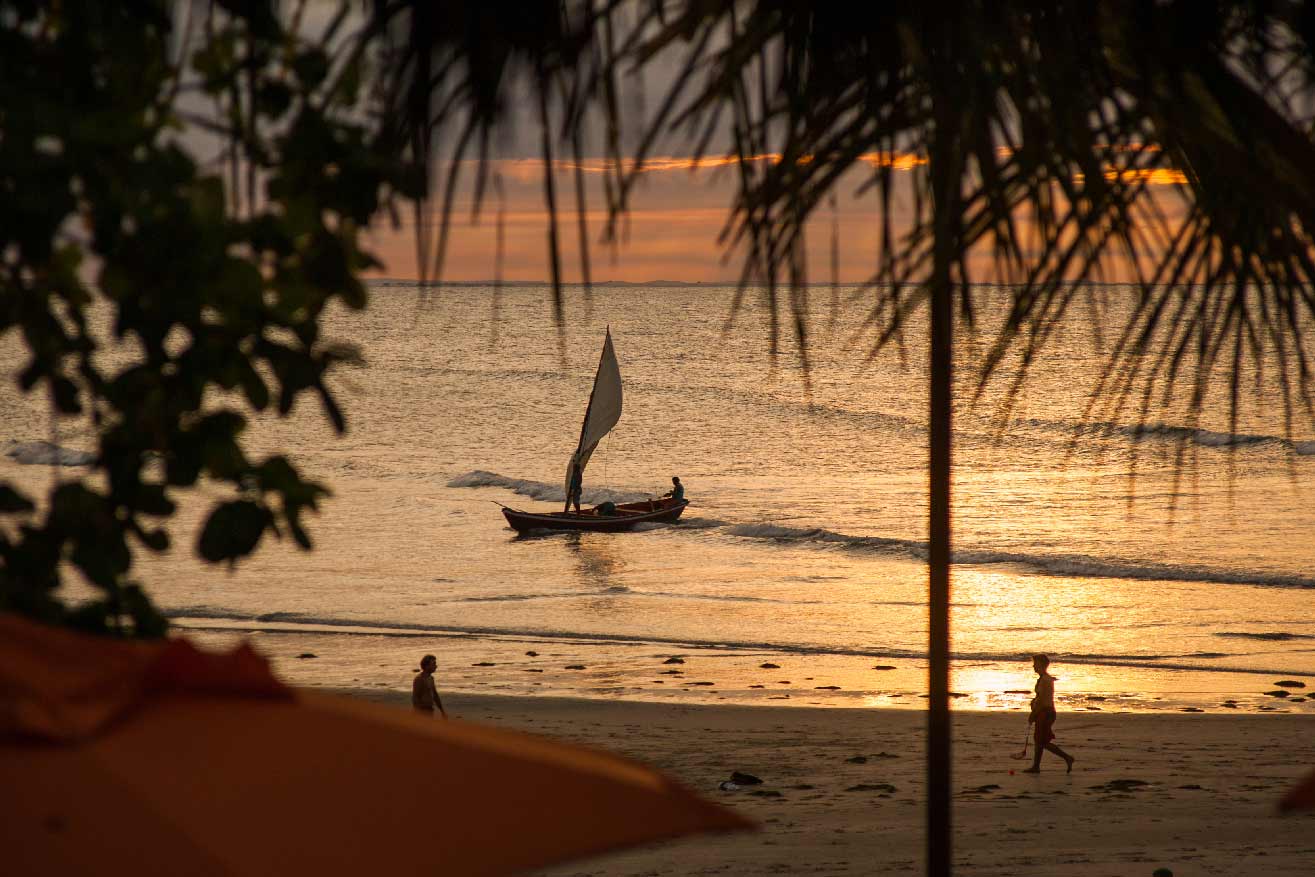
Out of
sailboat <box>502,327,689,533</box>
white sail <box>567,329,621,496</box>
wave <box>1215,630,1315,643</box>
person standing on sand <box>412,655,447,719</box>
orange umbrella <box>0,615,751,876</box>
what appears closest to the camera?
orange umbrella <box>0,615,751,876</box>

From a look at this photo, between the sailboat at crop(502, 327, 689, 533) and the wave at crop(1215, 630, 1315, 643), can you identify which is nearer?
the wave at crop(1215, 630, 1315, 643)

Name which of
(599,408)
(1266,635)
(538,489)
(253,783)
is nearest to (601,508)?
(599,408)

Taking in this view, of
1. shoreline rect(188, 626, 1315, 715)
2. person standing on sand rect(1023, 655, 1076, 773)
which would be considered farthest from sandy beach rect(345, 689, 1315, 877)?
shoreline rect(188, 626, 1315, 715)

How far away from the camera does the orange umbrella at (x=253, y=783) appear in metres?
1.79

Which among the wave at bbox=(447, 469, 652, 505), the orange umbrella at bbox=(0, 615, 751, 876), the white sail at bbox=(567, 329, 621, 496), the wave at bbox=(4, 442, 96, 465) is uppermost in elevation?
the orange umbrella at bbox=(0, 615, 751, 876)

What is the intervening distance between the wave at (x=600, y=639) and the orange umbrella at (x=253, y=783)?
18.7 metres

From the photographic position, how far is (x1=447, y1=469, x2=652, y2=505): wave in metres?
44.8

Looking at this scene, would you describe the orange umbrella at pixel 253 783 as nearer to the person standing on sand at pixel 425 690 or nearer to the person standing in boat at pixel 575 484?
the person standing on sand at pixel 425 690

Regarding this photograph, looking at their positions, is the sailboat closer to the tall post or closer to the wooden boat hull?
the wooden boat hull

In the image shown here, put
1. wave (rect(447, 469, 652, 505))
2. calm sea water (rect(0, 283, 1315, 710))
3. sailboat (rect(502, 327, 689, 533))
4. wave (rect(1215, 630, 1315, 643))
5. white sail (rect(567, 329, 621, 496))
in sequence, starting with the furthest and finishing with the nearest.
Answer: wave (rect(447, 469, 652, 505)) < white sail (rect(567, 329, 621, 496)) < sailboat (rect(502, 327, 689, 533)) < wave (rect(1215, 630, 1315, 643)) < calm sea water (rect(0, 283, 1315, 710))

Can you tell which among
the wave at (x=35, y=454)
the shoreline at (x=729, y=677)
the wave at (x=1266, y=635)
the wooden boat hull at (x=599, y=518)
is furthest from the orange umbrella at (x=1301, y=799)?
the wave at (x=35, y=454)

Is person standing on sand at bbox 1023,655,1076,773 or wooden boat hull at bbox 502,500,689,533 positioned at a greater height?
person standing on sand at bbox 1023,655,1076,773

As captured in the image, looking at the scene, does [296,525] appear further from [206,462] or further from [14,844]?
[14,844]

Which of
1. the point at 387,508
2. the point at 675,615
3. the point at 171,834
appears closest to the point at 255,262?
the point at 171,834
